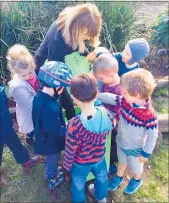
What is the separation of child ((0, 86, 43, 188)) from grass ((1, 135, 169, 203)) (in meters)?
0.10

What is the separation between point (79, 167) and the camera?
2711 millimetres

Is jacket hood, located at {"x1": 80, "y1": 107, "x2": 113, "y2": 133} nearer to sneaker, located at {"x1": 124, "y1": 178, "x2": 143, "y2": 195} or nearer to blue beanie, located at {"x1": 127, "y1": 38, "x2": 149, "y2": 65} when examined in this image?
blue beanie, located at {"x1": 127, "y1": 38, "x2": 149, "y2": 65}

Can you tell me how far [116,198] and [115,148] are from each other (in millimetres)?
500

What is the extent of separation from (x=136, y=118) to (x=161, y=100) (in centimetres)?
212

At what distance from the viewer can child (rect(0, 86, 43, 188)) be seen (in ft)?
9.12

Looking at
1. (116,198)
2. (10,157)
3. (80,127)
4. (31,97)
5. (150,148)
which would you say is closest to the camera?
(80,127)

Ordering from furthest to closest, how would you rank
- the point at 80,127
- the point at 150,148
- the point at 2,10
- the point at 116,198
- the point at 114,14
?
the point at 114,14 → the point at 2,10 → the point at 116,198 → the point at 150,148 → the point at 80,127

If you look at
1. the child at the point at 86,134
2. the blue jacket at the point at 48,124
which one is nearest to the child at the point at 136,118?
the child at the point at 86,134

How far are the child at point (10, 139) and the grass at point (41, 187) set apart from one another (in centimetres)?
10

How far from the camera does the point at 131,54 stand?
9.70 ft

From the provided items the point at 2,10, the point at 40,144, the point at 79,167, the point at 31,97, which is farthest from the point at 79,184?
the point at 2,10

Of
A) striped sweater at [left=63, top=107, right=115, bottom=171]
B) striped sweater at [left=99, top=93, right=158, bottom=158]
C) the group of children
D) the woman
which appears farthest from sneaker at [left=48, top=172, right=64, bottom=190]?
striped sweater at [left=99, top=93, right=158, bottom=158]

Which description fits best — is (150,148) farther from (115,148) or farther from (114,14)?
(114,14)

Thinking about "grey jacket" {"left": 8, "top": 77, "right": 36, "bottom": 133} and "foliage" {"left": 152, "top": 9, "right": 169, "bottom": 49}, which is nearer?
"grey jacket" {"left": 8, "top": 77, "right": 36, "bottom": 133}
